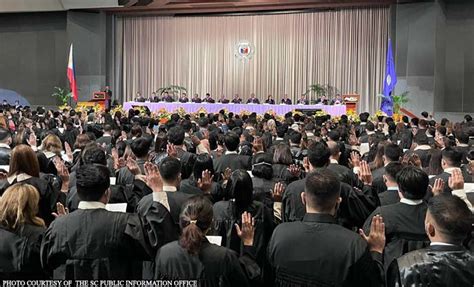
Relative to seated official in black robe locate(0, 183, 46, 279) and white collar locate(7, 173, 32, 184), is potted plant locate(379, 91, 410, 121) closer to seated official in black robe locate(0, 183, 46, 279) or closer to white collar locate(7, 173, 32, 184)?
white collar locate(7, 173, 32, 184)

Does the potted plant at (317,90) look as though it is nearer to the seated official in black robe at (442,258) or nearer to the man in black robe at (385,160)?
the man in black robe at (385,160)

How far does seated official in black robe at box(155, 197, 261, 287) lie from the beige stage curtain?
2218 cm

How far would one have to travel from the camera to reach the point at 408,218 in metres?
4.02

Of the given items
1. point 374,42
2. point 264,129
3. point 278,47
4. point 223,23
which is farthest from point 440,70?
point 264,129

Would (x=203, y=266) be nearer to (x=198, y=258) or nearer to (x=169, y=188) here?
(x=198, y=258)

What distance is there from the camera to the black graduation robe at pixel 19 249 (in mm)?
3496

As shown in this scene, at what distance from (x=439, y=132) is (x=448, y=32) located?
41.1 ft

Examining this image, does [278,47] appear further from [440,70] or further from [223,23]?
[440,70]

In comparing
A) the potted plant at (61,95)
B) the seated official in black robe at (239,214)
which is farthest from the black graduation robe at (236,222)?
the potted plant at (61,95)

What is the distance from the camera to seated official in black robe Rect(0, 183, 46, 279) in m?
3.49

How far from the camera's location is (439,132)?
33.6 ft

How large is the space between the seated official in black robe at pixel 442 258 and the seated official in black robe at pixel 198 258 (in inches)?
34.3

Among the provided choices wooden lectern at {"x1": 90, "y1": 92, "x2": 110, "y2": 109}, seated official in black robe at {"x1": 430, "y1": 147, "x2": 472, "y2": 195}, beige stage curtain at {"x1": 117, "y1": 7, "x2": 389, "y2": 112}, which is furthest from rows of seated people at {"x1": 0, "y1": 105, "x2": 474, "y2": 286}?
beige stage curtain at {"x1": 117, "y1": 7, "x2": 389, "y2": 112}

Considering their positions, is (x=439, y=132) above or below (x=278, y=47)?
below
